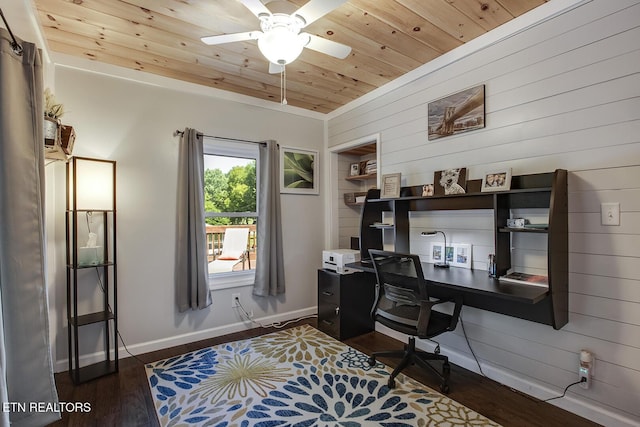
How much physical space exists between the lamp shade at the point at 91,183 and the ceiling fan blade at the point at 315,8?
1911mm

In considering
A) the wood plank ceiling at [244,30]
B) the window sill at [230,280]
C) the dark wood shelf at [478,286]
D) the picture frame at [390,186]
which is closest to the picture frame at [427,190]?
the picture frame at [390,186]

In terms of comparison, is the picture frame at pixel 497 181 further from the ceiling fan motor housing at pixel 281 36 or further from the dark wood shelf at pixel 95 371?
the dark wood shelf at pixel 95 371

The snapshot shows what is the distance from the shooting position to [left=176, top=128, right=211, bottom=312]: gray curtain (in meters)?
2.86

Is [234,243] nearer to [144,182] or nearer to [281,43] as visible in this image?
[144,182]

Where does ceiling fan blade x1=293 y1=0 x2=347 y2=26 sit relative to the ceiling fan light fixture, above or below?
above

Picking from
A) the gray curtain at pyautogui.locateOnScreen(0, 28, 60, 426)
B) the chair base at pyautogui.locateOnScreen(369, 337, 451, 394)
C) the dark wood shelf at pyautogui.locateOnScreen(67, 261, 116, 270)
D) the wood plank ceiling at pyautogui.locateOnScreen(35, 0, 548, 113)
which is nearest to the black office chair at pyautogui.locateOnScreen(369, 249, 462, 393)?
the chair base at pyautogui.locateOnScreen(369, 337, 451, 394)

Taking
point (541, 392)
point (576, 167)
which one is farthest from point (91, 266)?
point (576, 167)

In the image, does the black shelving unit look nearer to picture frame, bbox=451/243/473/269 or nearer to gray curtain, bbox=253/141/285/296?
gray curtain, bbox=253/141/285/296

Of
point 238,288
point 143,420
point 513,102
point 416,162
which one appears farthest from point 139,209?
point 513,102

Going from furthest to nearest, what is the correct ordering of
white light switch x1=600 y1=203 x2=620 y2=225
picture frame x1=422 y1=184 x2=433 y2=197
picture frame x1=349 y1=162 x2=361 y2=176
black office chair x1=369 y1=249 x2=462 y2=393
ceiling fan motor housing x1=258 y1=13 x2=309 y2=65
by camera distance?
picture frame x1=349 y1=162 x2=361 y2=176 < picture frame x1=422 y1=184 x2=433 y2=197 < black office chair x1=369 y1=249 x2=462 y2=393 < white light switch x1=600 y1=203 x2=620 y2=225 < ceiling fan motor housing x1=258 y1=13 x2=309 y2=65

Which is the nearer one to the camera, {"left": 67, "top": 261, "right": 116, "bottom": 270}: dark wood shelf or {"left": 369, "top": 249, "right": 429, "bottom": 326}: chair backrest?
{"left": 369, "top": 249, "right": 429, "bottom": 326}: chair backrest

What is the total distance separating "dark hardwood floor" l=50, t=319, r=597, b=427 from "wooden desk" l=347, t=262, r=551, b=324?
55cm

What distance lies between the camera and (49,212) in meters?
2.35

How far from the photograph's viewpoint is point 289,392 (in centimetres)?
214
